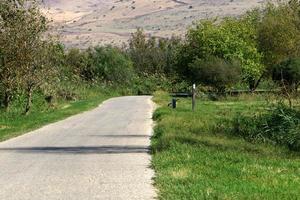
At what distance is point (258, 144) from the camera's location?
15297 millimetres

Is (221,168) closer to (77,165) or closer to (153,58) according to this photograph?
(77,165)

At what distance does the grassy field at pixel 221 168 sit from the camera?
29.5 feet

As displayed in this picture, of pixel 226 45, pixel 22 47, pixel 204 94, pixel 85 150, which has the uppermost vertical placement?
pixel 226 45

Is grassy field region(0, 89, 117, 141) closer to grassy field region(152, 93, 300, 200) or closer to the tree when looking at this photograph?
the tree

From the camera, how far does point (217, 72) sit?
49875mm

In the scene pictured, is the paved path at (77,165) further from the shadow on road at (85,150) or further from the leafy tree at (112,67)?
the leafy tree at (112,67)

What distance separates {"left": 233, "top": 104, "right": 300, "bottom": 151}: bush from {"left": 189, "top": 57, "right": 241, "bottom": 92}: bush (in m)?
31.4

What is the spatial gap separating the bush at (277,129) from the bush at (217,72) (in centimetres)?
Result: 3137

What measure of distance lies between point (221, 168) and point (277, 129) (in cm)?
534

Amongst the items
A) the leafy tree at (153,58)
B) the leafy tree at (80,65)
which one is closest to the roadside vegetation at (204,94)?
the leafy tree at (80,65)

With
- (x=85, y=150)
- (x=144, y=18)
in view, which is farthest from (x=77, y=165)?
(x=144, y=18)

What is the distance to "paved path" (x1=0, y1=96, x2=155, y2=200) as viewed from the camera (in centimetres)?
944

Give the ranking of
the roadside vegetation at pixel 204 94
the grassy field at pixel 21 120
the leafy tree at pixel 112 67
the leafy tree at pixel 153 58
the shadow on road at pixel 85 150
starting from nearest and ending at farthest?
the roadside vegetation at pixel 204 94
the shadow on road at pixel 85 150
the grassy field at pixel 21 120
the leafy tree at pixel 112 67
the leafy tree at pixel 153 58

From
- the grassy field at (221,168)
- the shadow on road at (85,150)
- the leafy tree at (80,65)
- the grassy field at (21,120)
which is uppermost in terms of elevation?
the leafy tree at (80,65)
